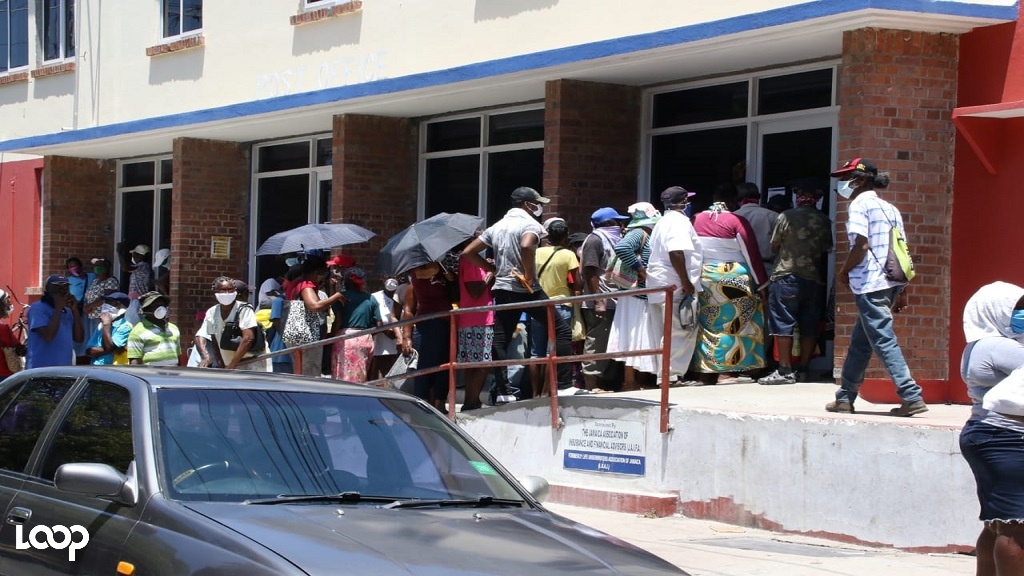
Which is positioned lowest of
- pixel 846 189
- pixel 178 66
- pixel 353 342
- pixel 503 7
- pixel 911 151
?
pixel 353 342

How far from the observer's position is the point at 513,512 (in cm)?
534

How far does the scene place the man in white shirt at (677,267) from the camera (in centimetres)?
1091

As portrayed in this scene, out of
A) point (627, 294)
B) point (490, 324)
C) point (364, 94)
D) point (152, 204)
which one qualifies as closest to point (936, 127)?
point (627, 294)

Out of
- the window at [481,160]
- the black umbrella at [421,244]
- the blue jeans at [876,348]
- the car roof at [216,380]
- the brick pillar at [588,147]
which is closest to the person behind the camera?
the car roof at [216,380]

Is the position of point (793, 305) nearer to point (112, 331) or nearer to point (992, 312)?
point (992, 312)

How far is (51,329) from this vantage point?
13.4 m

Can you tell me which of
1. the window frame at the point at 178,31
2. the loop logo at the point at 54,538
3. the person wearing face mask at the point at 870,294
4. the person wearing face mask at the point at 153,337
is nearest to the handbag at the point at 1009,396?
the person wearing face mask at the point at 870,294

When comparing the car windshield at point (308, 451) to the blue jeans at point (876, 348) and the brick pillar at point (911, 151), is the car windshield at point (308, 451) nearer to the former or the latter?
the blue jeans at point (876, 348)

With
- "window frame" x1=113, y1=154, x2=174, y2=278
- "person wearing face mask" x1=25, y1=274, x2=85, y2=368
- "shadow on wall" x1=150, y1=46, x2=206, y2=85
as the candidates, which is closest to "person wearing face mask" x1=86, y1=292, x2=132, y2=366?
"person wearing face mask" x1=25, y1=274, x2=85, y2=368

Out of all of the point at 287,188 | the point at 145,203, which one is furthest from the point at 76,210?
the point at 287,188

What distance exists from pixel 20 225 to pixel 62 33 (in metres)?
3.00

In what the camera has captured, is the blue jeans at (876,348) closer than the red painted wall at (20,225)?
Yes

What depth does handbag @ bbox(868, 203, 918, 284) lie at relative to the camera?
9.28m

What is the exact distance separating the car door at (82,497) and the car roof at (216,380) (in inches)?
3.2
